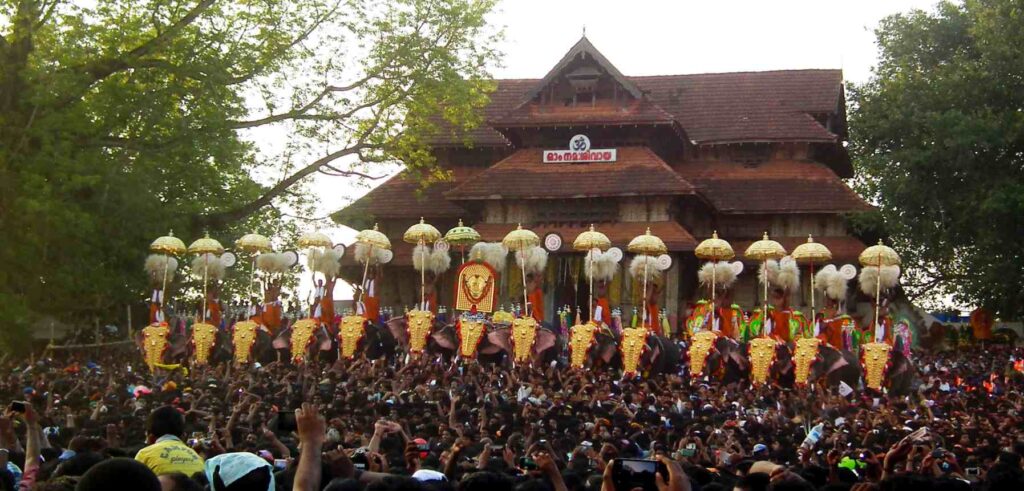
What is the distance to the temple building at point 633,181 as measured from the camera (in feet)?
115

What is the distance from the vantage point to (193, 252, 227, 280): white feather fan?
89.9 feet

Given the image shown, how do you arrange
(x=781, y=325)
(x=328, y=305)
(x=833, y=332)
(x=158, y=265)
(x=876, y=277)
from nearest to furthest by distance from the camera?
(x=833, y=332), (x=781, y=325), (x=876, y=277), (x=328, y=305), (x=158, y=265)

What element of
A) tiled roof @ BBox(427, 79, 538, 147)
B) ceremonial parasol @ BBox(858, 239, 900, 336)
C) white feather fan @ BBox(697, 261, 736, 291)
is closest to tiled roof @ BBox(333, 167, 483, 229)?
tiled roof @ BBox(427, 79, 538, 147)

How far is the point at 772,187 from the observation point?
36.7 meters

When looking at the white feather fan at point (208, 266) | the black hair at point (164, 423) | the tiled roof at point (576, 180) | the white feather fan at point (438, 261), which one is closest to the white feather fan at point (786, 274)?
the white feather fan at point (438, 261)

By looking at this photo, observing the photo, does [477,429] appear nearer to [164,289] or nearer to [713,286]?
[713,286]

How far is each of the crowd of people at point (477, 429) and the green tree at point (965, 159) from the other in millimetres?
5884

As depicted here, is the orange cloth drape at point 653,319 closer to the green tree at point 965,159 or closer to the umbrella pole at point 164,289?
the umbrella pole at point 164,289

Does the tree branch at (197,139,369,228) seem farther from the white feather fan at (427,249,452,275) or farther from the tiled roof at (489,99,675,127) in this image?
the white feather fan at (427,249,452,275)

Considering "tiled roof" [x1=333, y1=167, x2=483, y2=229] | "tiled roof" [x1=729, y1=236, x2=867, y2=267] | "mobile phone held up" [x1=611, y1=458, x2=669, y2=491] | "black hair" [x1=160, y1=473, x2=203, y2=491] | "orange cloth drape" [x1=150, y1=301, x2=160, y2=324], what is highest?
"tiled roof" [x1=333, y1=167, x2=483, y2=229]

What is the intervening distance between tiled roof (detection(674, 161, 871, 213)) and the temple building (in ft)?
0.14

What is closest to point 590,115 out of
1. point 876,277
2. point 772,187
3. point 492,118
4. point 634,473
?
point 492,118

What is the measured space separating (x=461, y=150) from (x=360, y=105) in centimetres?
660

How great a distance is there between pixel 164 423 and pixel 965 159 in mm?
30643
